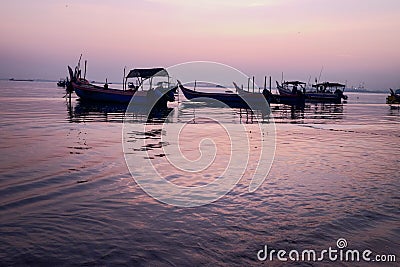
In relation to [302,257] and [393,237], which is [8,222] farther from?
[393,237]

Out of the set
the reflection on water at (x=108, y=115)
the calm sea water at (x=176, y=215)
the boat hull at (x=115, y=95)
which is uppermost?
the boat hull at (x=115, y=95)

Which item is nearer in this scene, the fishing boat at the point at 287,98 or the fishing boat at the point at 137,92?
the fishing boat at the point at 137,92

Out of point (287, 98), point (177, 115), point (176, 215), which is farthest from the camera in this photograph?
A: point (287, 98)

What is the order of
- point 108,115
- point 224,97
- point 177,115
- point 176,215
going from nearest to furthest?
point 176,215, point 108,115, point 177,115, point 224,97

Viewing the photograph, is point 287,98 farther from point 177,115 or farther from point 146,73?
point 177,115

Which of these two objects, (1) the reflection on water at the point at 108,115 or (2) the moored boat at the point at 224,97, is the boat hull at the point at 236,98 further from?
(1) the reflection on water at the point at 108,115

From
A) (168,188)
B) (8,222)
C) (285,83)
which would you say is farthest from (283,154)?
(285,83)

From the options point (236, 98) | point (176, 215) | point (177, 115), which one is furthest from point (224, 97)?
point (176, 215)

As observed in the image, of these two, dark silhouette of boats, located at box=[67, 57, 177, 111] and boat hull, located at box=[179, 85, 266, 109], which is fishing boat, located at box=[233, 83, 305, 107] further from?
dark silhouette of boats, located at box=[67, 57, 177, 111]

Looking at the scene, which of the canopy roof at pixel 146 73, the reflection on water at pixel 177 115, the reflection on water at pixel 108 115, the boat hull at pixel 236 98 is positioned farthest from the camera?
the boat hull at pixel 236 98

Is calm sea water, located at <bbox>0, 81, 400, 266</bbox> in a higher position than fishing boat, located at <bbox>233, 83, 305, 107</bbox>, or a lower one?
lower

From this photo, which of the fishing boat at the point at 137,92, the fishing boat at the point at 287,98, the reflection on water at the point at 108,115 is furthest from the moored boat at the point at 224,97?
the reflection on water at the point at 108,115

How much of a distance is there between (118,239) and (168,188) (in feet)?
→ 11.1

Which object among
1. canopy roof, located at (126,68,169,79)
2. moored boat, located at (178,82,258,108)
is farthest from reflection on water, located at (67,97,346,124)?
moored boat, located at (178,82,258,108)
